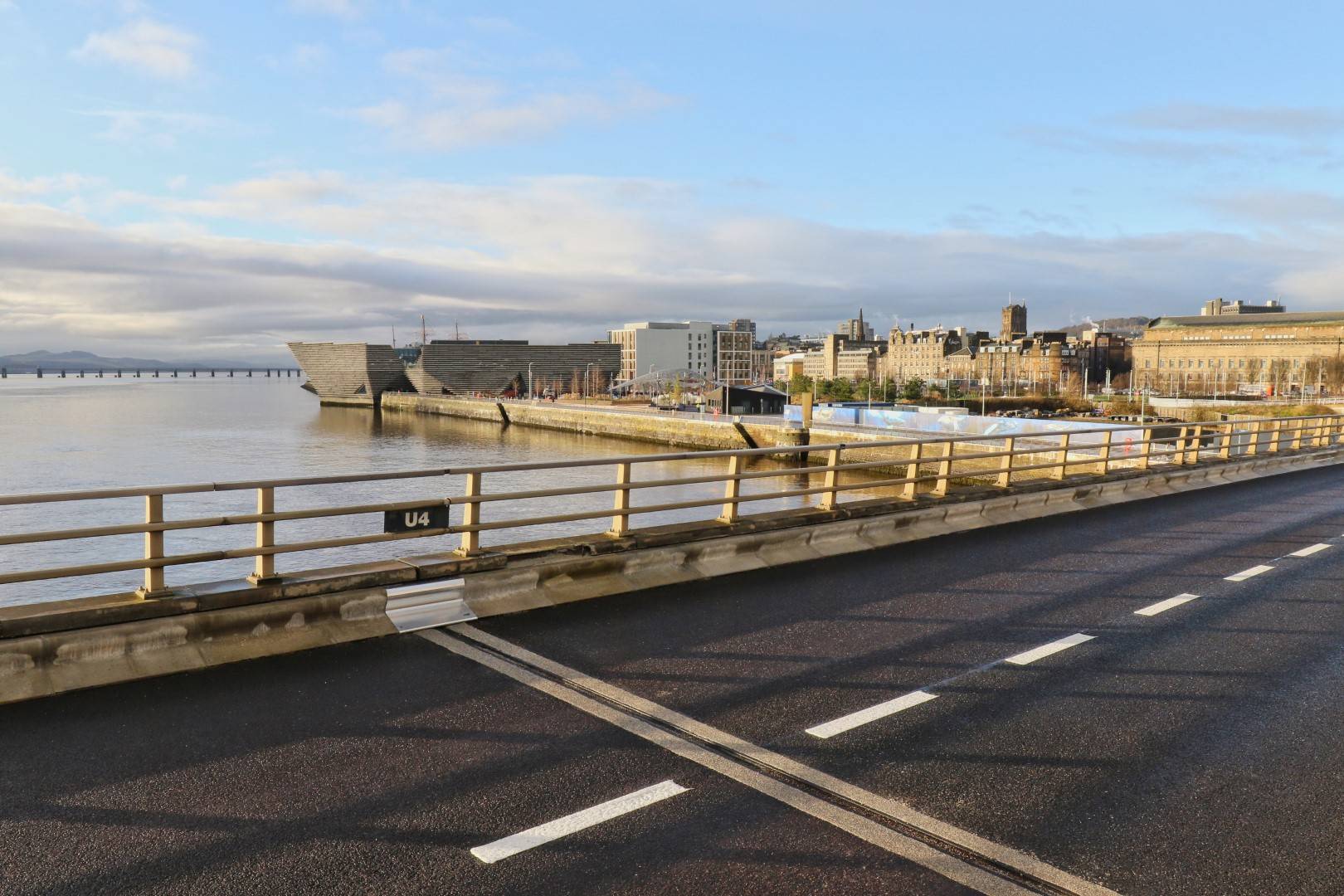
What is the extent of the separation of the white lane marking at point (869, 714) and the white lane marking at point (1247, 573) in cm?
642

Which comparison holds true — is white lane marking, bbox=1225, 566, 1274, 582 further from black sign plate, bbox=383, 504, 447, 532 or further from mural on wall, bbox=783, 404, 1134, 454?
mural on wall, bbox=783, 404, 1134, 454

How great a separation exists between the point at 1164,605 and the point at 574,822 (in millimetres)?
7486

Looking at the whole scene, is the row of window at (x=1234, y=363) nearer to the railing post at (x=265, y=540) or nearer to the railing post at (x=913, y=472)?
the railing post at (x=913, y=472)

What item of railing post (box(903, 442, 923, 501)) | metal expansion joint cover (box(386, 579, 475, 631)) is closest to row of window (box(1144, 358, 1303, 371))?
railing post (box(903, 442, 923, 501))

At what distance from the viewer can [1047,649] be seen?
26.0ft

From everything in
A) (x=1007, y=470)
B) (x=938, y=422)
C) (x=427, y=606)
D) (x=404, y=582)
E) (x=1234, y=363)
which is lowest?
(x=938, y=422)

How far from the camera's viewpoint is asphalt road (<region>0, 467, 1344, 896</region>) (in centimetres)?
436

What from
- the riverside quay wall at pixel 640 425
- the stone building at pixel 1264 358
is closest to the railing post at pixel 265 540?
the riverside quay wall at pixel 640 425

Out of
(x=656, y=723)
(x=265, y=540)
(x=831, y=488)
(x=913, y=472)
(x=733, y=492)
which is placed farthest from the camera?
(x=913, y=472)

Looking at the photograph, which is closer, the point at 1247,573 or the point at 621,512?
the point at 621,512

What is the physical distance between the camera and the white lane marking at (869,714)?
6000mm

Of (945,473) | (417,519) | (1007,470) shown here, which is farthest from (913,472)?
(417,519)

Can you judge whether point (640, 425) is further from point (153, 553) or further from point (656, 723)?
point (656, 723)

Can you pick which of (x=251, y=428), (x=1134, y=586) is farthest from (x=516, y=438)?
(x=1134, y=586)
